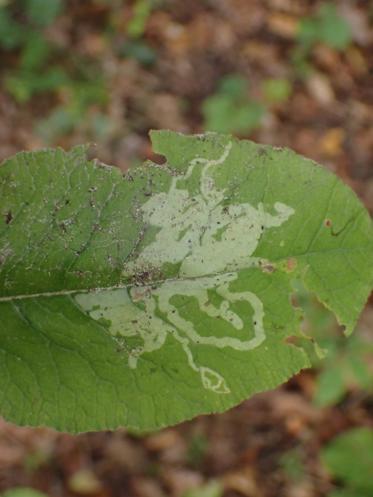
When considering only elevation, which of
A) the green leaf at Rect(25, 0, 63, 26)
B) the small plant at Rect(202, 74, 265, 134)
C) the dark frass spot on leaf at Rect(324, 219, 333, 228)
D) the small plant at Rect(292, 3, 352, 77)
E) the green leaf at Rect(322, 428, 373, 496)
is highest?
the dark frass spot on leaf at Rect(324, 219, 333, 228)

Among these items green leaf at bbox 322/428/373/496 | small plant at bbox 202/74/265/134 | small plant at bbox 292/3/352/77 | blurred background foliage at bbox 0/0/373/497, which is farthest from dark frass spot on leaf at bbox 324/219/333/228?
small plant at bbox 292/3/352/77

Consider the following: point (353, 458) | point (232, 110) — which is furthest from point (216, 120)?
point (353, 458)

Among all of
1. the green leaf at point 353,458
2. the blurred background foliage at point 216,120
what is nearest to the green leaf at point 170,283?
the blurred background foliage at point 216,120

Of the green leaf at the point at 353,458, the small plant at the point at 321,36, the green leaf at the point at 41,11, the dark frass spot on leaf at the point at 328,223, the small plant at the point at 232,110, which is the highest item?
the dark frass spot on leaf at the point at 328,223

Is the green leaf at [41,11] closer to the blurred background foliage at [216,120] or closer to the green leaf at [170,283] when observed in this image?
the blurred background foliage at [216,120]

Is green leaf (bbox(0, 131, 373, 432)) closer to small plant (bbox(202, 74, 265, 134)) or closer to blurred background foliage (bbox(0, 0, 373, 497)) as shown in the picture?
blurred background foliage (bbox(0, 0, 373, 497))

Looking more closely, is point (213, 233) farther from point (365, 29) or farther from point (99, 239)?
point (365, 29)
